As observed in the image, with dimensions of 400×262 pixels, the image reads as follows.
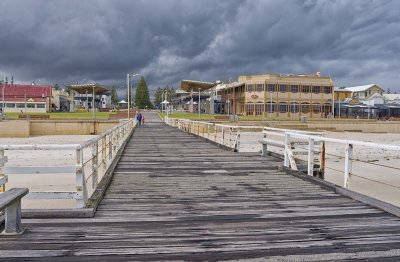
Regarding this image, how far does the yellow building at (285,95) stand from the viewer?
7700 centimetres

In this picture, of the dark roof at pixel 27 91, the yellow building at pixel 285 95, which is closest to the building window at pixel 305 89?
the yellow building at pixel 285 95

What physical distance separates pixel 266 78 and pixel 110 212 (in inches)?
2879

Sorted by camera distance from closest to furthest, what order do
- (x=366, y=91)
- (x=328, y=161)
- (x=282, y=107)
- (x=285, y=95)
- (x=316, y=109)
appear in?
(x=328, y=161) → (x=285, y=95) → (x=282, y=107) → (x=316, y=109) → (x=366, y=91)

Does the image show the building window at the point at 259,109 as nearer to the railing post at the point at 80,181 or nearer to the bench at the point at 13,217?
the railing post at the point at 80,181

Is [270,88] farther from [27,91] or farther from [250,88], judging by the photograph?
[27,91]

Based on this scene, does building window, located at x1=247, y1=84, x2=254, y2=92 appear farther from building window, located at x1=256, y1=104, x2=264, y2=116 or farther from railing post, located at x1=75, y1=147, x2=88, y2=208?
railing post, located at x1=75, y1=147, x2=88, y2=208

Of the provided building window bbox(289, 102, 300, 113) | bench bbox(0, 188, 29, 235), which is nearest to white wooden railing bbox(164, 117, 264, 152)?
bench bbox(0, 188, 29, 235)

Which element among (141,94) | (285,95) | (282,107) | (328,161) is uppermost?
(141,94)

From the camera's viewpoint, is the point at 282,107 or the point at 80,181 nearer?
the point at 80,181

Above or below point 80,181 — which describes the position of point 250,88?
above

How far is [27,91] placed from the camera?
99750 mm

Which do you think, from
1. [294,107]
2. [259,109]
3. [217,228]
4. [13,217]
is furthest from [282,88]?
[13,217]

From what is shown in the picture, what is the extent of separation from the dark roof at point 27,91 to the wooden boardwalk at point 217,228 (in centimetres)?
9718

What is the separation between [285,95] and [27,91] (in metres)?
63.6
